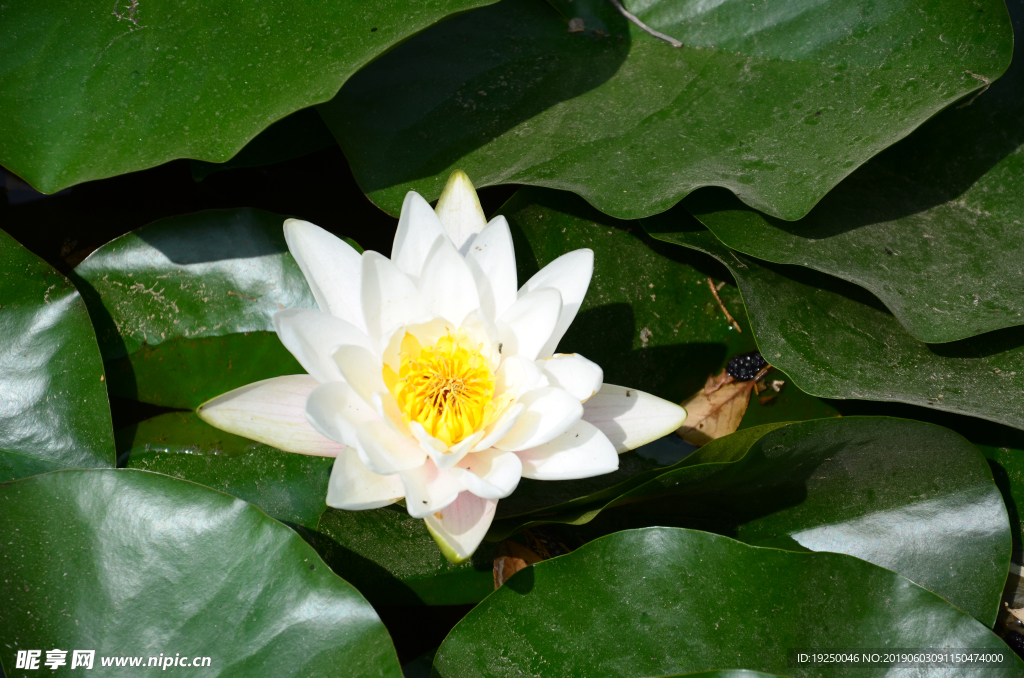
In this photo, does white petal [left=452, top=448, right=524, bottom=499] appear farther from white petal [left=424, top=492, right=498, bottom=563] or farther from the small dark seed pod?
the small dark seed pod

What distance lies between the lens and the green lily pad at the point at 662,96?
1.51m

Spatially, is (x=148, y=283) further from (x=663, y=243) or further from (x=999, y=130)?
(x=999, y=130)

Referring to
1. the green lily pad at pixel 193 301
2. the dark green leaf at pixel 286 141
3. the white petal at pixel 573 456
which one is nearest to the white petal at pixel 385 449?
the white petal at pixel 573 456

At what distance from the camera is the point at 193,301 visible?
5.91ft

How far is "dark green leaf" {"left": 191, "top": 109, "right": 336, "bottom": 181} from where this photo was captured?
1.94m

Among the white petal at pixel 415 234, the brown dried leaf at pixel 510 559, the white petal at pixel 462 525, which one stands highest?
the white petal at pixel 415 234

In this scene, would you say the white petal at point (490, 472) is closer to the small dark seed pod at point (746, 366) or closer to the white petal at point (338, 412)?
the white petal at point (338, 412)

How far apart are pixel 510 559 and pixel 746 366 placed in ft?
3.12

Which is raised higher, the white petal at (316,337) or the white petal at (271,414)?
the white petal at (316,337)

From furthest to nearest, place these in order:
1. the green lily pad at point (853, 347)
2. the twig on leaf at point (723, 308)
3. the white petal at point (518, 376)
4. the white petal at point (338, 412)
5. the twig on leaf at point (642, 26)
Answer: the twig on leaf at point (723, 308) < the twig on leaf at point (642, 26) < the green lily pad at point (853, 347) < the white petal at point (518, 376) < the white petal at point (338, 412)

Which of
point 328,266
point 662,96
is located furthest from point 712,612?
point 662,96

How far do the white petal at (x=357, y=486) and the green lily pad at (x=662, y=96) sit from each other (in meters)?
0.79

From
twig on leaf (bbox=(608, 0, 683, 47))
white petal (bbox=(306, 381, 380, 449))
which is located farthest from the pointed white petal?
twig on leaf (bbox=(608, 0, 683, 47))

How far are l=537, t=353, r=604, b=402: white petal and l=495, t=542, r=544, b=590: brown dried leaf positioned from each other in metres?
0.69
